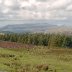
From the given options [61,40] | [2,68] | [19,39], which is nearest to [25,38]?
[19,39]

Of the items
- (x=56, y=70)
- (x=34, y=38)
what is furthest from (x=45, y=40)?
(x=56, y=70)

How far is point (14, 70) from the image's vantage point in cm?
2944

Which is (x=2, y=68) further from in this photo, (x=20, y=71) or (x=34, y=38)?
(x=34, y=38)

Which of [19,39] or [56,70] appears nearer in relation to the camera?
[56,70]

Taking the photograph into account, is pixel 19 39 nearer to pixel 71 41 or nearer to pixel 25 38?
pixel 25 38

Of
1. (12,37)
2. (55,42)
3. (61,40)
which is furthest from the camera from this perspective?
(12,37)

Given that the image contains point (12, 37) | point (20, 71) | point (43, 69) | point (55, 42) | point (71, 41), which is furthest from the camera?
point (12, 37)

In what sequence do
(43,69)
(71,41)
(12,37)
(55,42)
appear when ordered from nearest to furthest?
(43,69) < (55,42) < (71,41) < (12,37)

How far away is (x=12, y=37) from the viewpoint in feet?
552

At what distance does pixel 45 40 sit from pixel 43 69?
122 metres

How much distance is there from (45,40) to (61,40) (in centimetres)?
1497

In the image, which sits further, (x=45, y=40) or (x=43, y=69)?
(x=45, y=40)

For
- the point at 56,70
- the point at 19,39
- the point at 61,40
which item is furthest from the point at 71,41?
the point at 56,70

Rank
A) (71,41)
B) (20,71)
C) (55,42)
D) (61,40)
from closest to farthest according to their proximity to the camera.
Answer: (20,71) < (55,42) < (61,40) < (71,41)
